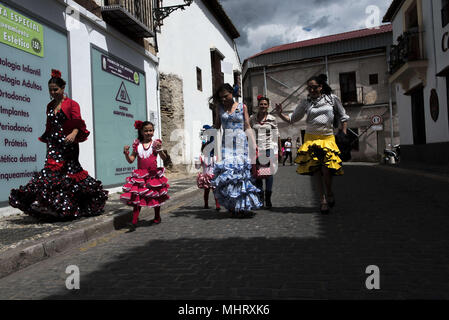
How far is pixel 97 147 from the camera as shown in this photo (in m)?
8.89

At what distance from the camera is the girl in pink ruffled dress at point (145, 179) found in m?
5.12

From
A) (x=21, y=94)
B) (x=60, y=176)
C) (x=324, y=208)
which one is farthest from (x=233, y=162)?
(x=21, y=94)

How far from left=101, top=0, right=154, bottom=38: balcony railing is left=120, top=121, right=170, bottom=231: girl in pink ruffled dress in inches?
208

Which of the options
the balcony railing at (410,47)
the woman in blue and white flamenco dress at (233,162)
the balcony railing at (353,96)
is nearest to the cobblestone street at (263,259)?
the woman in blue and white flamenco dress at (233,162)

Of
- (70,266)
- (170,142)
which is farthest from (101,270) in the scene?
(170,142)

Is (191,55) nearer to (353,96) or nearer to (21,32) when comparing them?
(21,32)

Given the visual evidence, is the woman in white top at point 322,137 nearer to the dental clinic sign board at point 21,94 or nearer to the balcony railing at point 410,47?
the dental clinic sign board at point 21,94

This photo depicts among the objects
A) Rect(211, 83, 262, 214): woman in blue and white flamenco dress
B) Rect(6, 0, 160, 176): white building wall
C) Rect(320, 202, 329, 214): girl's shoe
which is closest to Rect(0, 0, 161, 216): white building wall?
Rect(6, 0, 160, 176): white building wall

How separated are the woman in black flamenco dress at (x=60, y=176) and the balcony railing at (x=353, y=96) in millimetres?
25079

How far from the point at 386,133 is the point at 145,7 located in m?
20.9

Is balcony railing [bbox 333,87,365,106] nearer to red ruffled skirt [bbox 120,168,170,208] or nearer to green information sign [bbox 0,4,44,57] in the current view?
green information sign [bbox 0,4,44,57]

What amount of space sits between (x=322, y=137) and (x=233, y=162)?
53.2 inches

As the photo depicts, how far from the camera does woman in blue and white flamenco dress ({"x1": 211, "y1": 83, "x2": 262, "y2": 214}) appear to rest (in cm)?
561
